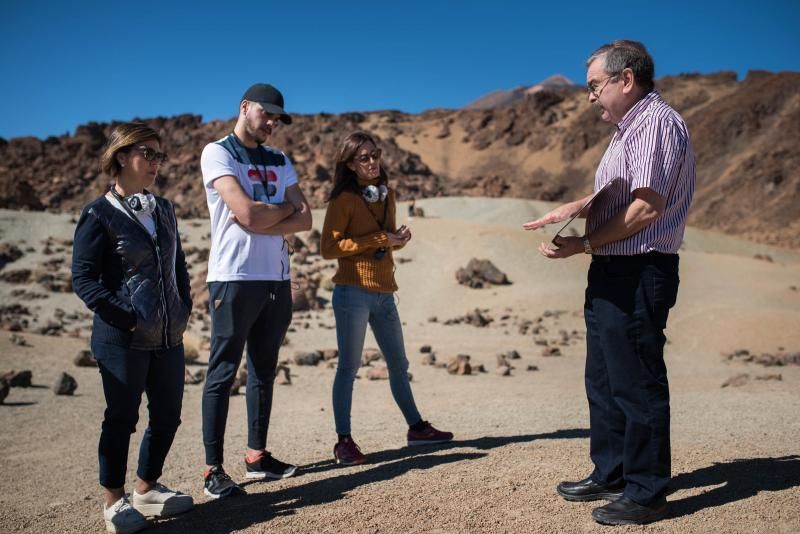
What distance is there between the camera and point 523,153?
219 ft

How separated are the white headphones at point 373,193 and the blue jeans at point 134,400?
1.68 meters

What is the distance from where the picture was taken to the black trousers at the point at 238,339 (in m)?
4.13

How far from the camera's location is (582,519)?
3.50 meters

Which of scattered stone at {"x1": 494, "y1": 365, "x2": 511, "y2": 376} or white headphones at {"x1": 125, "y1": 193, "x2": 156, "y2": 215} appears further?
scattered stone at {"x1": 494, "y1": 365, "x2": 511, "y2": 376}

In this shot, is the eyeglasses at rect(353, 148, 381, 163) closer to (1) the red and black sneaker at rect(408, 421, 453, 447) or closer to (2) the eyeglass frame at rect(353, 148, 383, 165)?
(2) the eyeglass frame at rect(353, 148, 383, 165)

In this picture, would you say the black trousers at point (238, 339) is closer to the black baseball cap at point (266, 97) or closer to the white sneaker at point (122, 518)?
the white sneaker at point (122, 518)

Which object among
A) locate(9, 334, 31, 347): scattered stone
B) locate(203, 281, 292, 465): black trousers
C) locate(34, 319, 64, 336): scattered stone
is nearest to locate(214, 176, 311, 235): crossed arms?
locate(203, 281, 292, 465): black trousers

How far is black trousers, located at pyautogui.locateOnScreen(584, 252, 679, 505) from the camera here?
336cm

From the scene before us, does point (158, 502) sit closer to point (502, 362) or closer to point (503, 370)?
point (503, 370)

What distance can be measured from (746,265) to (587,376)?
1901 centimetres

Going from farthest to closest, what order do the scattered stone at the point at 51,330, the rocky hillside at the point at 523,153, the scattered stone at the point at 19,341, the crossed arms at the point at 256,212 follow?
1. the rocky hillside at the point at 523,153
2. the scattered stone at the point at 51,330
3. the scattered stone at the point at 19,341
4. the crossed arms at the point at 256,212

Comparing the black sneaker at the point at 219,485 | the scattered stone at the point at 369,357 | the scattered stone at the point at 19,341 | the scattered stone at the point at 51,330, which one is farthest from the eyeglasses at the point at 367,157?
the scattered stone at the point at 51,330

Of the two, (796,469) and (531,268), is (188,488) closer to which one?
(796,469)

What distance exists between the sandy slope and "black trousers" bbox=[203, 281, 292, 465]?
1.57 ft
